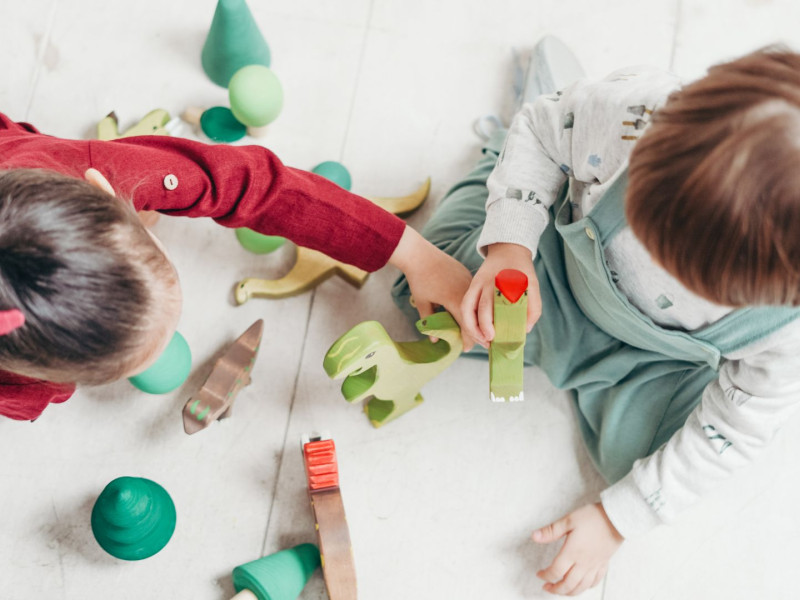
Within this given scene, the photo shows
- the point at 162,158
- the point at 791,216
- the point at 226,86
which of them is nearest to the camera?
the point at 791,216

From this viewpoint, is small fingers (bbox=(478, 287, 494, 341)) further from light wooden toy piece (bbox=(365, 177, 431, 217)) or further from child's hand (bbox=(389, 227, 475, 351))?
light wooden toy piece (bbox=(365, 177, 431, 217))

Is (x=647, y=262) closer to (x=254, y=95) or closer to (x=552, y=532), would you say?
(x=552, y=532)

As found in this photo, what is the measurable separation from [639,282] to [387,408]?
30 centimetres

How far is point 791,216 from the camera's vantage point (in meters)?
0.38

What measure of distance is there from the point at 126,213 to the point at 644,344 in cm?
48

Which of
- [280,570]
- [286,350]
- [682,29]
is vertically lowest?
[280,570]

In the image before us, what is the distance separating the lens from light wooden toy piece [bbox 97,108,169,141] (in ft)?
2.71

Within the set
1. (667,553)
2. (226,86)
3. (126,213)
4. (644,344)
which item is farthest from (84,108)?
(667,553)

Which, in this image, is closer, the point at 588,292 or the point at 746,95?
the point at 746,95

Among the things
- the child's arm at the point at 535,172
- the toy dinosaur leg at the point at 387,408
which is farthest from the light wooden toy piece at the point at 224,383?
the child's arm at the point at 535,172

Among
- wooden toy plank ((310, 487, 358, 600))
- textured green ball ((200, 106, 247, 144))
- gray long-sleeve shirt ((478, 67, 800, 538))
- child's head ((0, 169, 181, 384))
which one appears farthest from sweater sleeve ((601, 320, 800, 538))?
textured green ball ((200, 106, 247, 144))

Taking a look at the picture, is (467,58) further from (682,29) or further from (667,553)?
(667,553)

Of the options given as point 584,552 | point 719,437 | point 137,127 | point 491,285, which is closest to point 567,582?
point 584,552

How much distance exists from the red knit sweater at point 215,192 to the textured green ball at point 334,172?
0.39 feet
